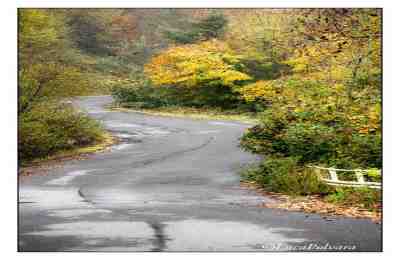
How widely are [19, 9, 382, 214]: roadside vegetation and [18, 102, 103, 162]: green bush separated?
3 cm

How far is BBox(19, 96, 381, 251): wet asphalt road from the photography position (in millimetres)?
10055

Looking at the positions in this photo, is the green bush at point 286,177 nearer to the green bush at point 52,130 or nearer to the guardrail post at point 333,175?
the guardrail post at point 333,175

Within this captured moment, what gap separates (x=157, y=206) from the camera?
473 inches

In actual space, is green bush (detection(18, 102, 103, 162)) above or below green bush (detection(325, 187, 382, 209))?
above

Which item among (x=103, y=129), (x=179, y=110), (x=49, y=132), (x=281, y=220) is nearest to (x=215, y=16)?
(x=179, y=110)

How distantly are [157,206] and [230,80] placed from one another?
4774 millimetres

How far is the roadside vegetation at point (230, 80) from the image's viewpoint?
501 inches

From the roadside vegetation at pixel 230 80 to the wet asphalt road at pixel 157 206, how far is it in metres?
0.62

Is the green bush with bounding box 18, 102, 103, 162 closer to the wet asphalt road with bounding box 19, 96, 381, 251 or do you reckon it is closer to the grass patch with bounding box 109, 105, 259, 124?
the wet asphalt road with bounding box 19, 96, 381, 251

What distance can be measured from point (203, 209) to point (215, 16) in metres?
4.97

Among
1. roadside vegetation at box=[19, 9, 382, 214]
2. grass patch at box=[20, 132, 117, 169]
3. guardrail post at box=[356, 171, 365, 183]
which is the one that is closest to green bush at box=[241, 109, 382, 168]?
Answer: roadside vegetation at box=[19, 9, 382, 214]

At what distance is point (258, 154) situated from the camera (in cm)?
1644

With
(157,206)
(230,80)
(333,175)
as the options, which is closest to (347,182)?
(333,175)

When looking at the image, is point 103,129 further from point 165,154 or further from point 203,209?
point 203,209
